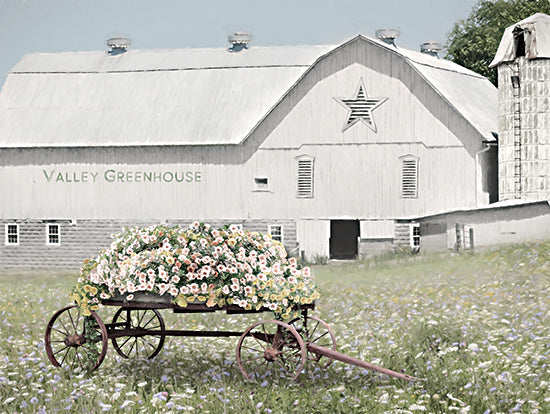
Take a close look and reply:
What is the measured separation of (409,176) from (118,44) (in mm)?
15603

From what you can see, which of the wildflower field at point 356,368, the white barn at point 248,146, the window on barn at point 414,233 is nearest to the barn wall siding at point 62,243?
the white barn at point 248,146

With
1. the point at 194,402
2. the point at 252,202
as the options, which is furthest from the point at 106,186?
the point at 194,402

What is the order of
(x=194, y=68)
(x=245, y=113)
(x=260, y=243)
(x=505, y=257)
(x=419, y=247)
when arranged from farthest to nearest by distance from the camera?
(x=194, y=68), (x=245, y=113), (x=419, y=247), (x=505, y=257), (x=260, y=243)

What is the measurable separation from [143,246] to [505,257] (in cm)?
1451

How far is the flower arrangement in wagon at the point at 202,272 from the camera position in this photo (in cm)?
1042

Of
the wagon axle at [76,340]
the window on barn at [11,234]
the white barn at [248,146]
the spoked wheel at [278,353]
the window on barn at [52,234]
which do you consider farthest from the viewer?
the window on barn at [11,234]

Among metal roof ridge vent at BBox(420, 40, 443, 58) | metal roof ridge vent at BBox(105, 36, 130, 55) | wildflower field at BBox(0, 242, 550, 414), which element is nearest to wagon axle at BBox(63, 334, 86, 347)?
wildflower field at BBox(0, 242, 550, 414)

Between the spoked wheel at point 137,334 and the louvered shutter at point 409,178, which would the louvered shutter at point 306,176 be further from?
the spoked wheel at point 137,334

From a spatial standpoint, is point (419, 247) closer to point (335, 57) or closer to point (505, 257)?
point (335, 57)

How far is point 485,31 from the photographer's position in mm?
52531

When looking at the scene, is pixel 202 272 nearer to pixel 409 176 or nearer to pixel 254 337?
pixel 254 337

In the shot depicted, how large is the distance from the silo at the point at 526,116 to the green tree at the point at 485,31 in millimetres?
16592

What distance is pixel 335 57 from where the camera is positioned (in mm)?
33750

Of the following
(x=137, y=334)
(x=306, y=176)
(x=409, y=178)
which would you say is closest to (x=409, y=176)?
(x=409, y=178)
